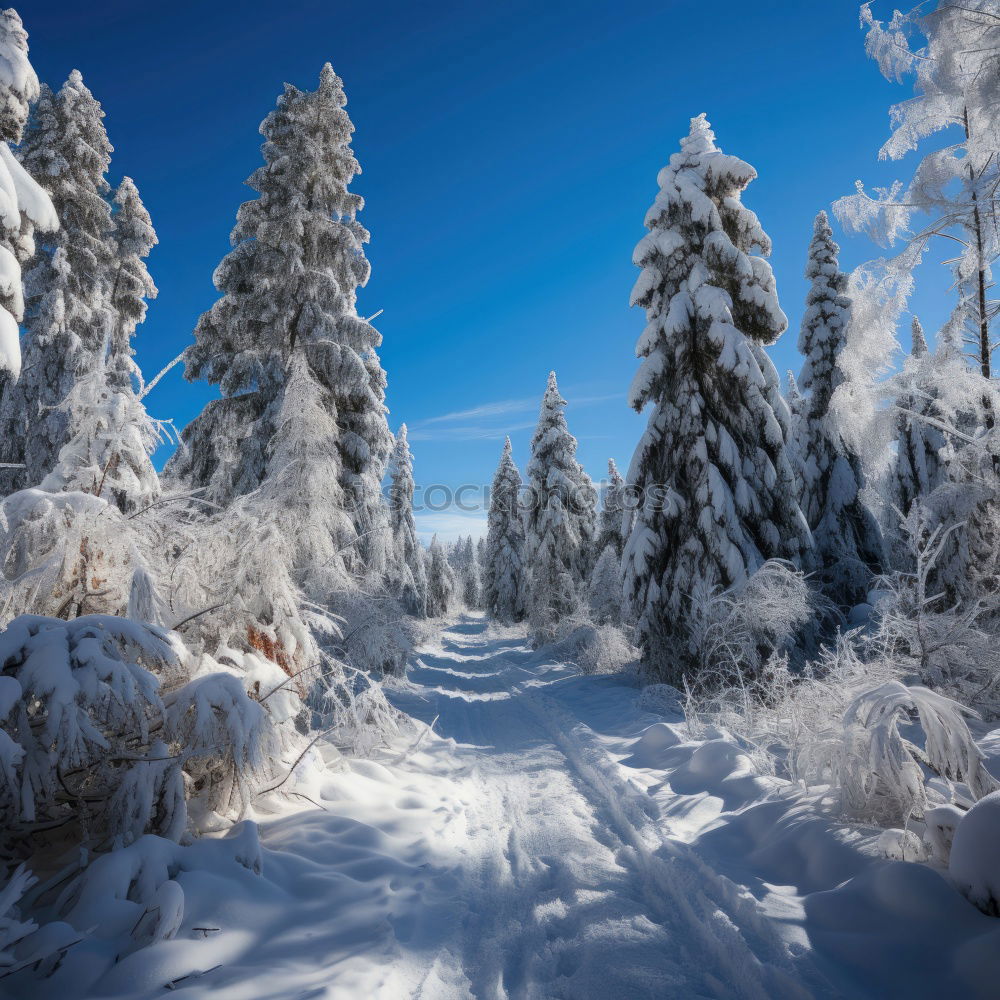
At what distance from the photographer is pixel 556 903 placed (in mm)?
3645

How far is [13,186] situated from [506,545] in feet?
110

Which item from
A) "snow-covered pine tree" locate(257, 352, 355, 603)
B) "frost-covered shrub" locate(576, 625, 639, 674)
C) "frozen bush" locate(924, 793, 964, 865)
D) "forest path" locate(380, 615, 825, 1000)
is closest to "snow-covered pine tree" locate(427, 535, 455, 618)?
"frost-covered shrub" locate(576, 625, 639, 674)

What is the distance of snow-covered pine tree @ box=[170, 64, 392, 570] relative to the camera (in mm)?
11633

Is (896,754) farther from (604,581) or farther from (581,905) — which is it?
(604,581)

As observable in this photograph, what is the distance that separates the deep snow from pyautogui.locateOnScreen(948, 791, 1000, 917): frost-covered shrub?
0.13m

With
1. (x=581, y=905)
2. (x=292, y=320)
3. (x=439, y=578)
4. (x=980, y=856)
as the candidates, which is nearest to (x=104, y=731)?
(x=581, y=905)

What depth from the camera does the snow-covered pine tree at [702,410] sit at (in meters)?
11.4

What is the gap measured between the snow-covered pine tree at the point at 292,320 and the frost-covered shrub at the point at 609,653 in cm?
649

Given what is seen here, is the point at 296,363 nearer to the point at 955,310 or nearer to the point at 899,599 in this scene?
the point at 899,599

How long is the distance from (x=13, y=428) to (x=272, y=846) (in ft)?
54.3

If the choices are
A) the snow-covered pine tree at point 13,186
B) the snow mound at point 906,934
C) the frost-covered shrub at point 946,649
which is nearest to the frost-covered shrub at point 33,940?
the snow-covered pine tree at point 13,186

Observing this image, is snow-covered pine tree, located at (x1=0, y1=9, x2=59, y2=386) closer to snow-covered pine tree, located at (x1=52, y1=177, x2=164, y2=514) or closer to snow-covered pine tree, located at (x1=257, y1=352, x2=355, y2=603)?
snow-covered pine tree, located at (x1=52, y1=177, x2=164, y2=514)

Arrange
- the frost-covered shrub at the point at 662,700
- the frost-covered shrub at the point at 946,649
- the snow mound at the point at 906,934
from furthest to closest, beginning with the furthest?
1. the frost-covered shrub at the point at 662,700
2. the frost-covered shrub at the point at 946,649
3. the snow mound at the point at 906,934

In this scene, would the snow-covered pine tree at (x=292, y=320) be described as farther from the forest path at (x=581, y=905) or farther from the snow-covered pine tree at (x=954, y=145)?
the snow-covered pine tree at (x=954, y=145)
